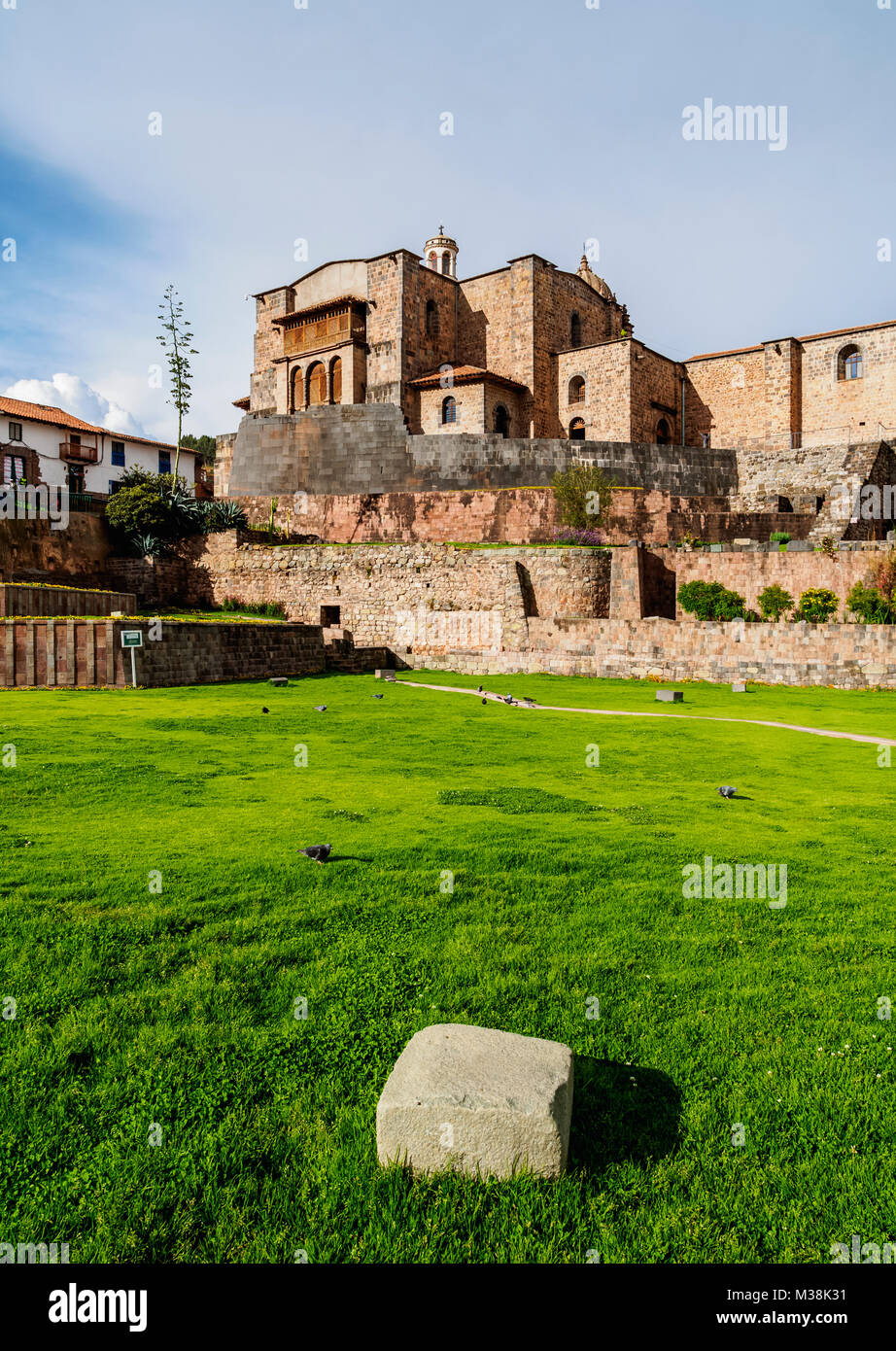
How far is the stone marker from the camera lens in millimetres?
3051

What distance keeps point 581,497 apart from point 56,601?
69.2 feet

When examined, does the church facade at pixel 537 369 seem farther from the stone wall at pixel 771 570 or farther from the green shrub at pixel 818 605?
the green shrub at pixel 818 605

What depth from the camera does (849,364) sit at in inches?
1679

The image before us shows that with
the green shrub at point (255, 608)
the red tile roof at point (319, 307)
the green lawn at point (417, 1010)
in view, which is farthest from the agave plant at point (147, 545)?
the green lawn at point (417, 1010)

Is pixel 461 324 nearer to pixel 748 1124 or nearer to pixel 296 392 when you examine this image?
pixel 296 392

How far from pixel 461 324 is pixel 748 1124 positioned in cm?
4845

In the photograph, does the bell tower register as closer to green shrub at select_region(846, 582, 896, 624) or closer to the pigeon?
green shrub at select_region(846, 582, 896, 624)

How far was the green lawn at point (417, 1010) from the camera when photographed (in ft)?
9.73

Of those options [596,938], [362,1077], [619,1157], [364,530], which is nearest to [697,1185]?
[619,1157]

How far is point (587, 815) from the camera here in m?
8.45

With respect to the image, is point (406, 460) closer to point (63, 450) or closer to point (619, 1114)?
point (63, 450)

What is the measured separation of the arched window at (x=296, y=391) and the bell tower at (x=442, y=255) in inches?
440

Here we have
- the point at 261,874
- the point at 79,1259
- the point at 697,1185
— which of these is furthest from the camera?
the point at 261,874
